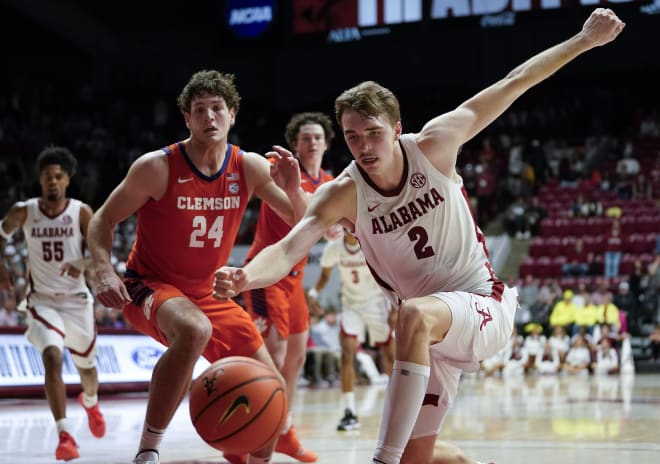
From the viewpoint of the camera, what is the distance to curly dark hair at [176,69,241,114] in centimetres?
482

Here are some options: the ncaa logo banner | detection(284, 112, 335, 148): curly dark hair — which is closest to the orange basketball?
detection(284, 112, 335, 148): curly dark hair

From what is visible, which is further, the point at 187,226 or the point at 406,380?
the point at 187,226

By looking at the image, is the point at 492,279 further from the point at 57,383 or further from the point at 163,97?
the point at 163,97

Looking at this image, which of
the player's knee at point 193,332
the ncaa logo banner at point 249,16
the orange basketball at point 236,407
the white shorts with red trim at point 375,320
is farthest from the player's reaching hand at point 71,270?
the ncaa logo banner at point 249,16

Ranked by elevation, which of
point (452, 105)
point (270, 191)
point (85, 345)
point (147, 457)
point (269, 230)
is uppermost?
point (452, 105)

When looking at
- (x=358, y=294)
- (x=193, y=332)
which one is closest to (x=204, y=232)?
(x=193, y=332)

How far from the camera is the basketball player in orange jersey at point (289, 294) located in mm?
6406

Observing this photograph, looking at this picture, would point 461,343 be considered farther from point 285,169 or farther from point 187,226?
point 187,226

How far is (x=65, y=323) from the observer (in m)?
7.49

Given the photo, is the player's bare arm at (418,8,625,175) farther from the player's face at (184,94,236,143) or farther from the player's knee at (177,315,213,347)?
the player's knee at (177,315,213,347)

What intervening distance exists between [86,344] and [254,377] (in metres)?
4.13

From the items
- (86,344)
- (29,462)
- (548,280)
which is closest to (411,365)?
(29,462)

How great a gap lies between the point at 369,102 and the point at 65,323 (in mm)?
4399

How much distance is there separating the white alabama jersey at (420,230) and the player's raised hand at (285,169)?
1.52 feet
